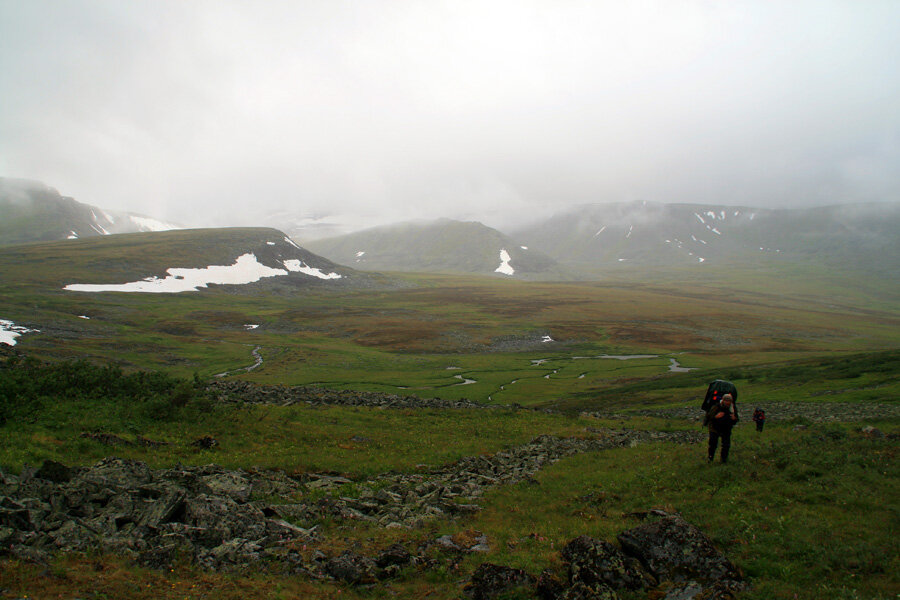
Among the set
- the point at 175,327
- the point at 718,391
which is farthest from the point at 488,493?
the point at 175,327

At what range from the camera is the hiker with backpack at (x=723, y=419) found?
16.5 meters

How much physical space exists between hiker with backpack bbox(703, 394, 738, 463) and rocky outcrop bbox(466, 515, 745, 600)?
6.20 m

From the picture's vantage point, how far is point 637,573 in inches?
417

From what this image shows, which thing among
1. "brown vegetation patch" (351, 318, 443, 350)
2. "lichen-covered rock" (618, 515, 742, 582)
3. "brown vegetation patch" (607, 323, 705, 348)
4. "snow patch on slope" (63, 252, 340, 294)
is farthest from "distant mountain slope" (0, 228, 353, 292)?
"lichen-covered rock" (618, 515, 742, 582)

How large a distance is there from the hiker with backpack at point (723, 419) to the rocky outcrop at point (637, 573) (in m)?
6.20

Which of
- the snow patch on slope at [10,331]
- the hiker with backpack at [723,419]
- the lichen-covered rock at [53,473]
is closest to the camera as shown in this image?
the lichen-covered rock at [53,473]

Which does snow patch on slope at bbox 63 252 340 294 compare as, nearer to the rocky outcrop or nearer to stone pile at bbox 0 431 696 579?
stone pile at bbox 0 431 696 579

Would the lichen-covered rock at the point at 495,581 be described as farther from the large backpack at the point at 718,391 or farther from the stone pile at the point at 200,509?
the large backpack at the point at 718,391

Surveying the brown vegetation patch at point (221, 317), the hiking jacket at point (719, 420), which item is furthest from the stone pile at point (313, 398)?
the brown vegetation patch at point (221, 317)

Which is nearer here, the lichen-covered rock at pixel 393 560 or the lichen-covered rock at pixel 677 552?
the lichen-covered rock at pixel 677 552

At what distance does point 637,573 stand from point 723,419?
8374 millimetres

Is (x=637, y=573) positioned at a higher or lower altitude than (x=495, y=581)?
higher

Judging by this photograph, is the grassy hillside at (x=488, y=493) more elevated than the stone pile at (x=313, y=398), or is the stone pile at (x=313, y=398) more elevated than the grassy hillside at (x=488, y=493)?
the grassy hillside at (x=488, y=493)

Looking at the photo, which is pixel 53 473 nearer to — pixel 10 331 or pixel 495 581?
pixel 495 581
